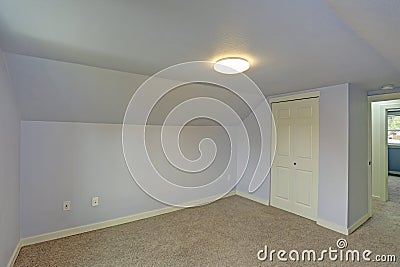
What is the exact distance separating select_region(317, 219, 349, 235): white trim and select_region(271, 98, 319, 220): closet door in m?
0.16

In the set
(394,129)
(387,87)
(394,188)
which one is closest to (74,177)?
(387,87)

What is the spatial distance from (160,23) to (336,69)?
202 cm

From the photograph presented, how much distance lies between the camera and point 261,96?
3957 mm

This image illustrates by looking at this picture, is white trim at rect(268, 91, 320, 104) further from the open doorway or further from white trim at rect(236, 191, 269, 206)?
the open doorway

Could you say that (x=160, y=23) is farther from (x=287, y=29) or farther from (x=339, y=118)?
(x=339, y=118)

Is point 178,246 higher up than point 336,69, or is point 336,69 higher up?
point 336,69

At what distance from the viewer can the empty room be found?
1.65 metres

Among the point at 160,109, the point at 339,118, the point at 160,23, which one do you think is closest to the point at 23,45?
the point at 160,23

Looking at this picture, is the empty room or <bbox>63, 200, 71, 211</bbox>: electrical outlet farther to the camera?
<bbox>63, 200, 71, 211</bbox>: electrical outlet

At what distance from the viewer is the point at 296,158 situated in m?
3.72

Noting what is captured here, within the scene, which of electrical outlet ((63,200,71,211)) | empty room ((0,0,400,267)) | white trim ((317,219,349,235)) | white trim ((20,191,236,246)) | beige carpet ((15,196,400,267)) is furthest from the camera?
white trim ((317,219,349,235))

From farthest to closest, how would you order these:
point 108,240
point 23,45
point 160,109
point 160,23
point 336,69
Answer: point 160,109 → point 108,240 → point 336,69 → point 23,45 → point 160,23

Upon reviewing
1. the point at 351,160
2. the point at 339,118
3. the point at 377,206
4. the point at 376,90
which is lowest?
the point at 377,206

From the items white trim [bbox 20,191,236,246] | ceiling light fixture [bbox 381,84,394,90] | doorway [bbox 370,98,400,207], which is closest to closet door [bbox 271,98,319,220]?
ceiling light fixture [bbox 381,84,394,90]
